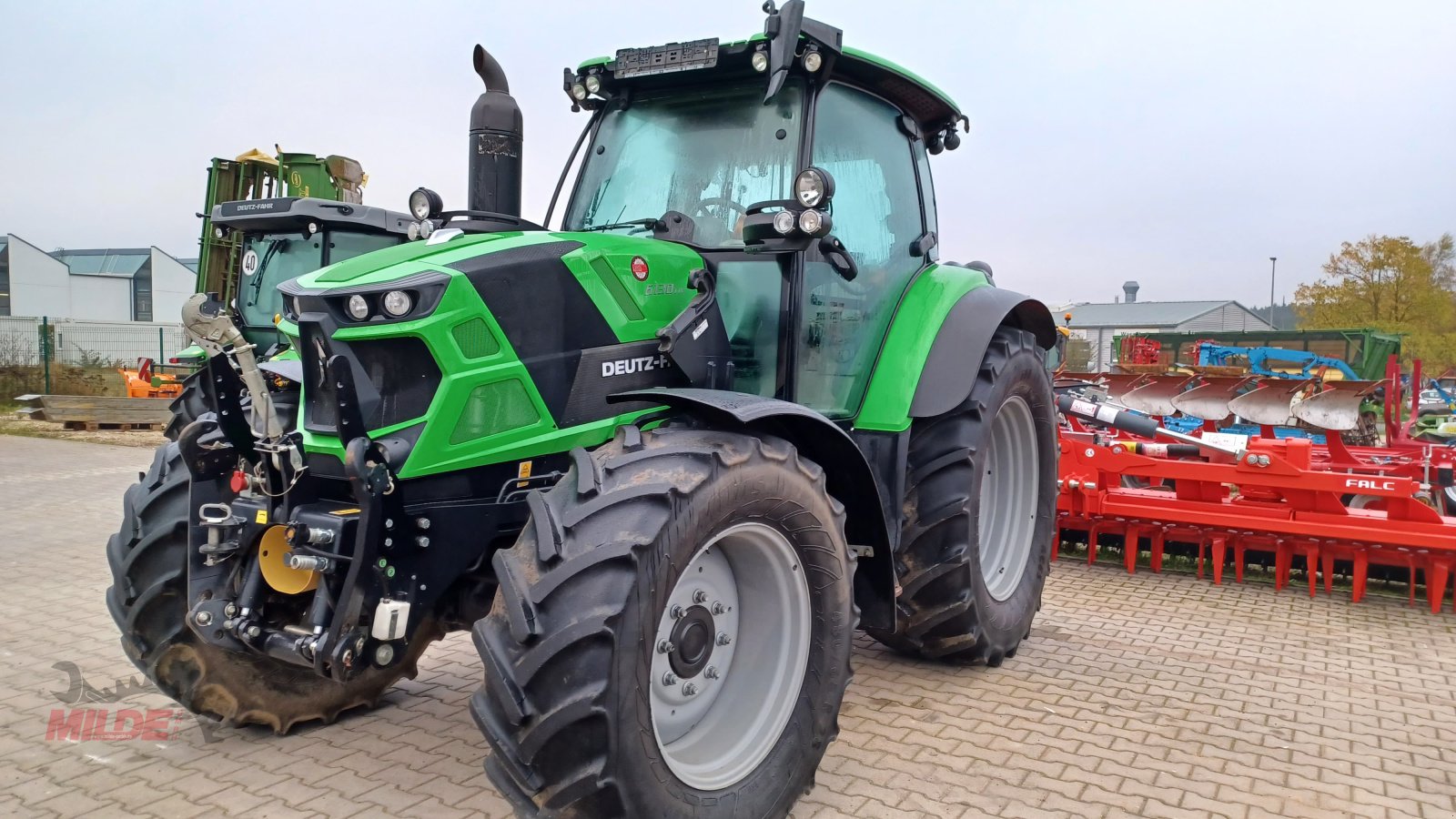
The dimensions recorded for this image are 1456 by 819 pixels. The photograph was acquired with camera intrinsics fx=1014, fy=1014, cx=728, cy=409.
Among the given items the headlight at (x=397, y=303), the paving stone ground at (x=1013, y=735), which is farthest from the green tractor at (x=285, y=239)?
the headlight at (x=397, y=303)

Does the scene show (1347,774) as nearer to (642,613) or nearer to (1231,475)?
(642,613)

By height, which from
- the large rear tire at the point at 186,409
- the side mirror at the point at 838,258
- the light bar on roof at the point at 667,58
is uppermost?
the light bar on roof at the point at 667,58

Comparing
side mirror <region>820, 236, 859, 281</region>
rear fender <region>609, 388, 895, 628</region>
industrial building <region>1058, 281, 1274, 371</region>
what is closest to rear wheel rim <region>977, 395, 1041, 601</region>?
side mirror <region>820, 236, 859, 281</region>

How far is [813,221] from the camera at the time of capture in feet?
10.6

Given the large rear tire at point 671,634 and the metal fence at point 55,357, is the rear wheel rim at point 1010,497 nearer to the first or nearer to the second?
the large rear tire at point 671,634

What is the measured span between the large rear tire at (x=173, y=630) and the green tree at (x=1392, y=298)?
96.5ft

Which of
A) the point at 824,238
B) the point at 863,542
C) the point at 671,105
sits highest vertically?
the point at 671,105

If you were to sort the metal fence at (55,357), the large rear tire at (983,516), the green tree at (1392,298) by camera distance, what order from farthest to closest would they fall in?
the green tree at (1392,298)
the metal fence at (55,357)
the large rear tire at (983,516)

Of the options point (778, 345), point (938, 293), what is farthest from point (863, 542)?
point (938, 293)

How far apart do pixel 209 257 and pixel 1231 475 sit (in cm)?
1056

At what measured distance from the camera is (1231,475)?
20.9 feet

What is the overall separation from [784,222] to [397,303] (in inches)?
47.9

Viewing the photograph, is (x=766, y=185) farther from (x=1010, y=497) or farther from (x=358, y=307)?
(x=1010, y=497)

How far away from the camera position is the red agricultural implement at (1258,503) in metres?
5.87
